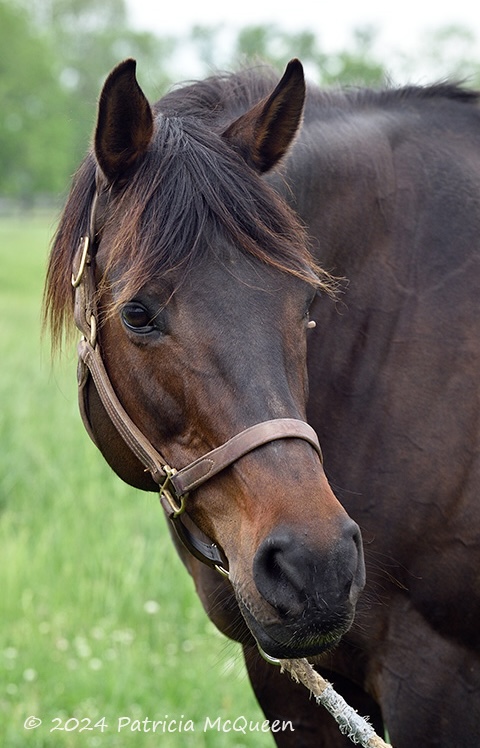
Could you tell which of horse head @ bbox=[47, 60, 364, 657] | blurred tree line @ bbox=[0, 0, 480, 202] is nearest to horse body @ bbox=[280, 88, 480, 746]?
horse head @ bbox=[47, 60, 364, 657]

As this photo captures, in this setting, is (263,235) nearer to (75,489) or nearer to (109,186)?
(109,186)

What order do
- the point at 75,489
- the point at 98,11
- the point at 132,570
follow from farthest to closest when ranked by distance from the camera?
the point at 98,11 < the point at 75,489 < the point at 132,570

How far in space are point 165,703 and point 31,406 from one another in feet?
16.1

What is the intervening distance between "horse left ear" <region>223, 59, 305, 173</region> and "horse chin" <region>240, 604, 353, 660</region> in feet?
4.23

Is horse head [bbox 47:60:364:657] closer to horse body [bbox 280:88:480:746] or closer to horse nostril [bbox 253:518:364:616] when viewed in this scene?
horse nostril [bbox 253:518:364:616]

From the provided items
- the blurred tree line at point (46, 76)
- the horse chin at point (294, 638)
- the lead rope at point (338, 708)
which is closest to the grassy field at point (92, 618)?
the lead rope at point (338, 708)

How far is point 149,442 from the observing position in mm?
2215

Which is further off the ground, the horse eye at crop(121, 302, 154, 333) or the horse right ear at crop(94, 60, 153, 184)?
the horse right ear at crop(94, 60, 153, 184)

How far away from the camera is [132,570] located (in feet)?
17.5

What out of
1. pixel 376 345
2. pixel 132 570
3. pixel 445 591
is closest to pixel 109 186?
pixel 376 345

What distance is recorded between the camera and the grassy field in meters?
4.11

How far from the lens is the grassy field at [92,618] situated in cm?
411

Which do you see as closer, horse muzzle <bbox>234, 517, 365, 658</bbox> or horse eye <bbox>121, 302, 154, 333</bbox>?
horse muzzle <bbox>234, 517, 365, 658</bbox>

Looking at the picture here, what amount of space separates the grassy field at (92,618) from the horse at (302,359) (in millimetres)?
568
